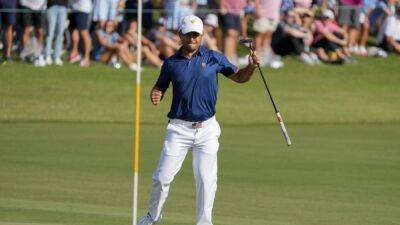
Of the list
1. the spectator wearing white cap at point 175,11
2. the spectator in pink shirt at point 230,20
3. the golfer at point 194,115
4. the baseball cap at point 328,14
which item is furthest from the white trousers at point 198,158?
the baseball cap at point 328,14

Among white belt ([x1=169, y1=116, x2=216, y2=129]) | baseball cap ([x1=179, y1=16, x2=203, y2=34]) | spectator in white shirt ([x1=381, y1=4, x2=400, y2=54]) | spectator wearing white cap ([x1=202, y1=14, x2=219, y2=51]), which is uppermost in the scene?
baseball cap ([x1=179, y1=16, x2=203, y2=34])

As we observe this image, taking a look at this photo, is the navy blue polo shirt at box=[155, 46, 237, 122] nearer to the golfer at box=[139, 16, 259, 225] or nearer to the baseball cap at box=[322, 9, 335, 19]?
the golfer at box=[139, 16, 259, 225]

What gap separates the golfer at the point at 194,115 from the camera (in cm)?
1204

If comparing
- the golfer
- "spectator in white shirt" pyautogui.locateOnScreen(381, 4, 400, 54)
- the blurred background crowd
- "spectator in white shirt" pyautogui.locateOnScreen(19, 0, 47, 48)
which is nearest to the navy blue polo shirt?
the golfer

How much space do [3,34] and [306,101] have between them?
23.4ft

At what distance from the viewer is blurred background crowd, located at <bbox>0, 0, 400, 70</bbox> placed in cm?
2842

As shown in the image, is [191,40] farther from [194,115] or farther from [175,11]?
[175,11]

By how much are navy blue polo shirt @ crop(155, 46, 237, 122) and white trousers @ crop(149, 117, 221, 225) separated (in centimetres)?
11

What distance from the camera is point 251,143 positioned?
73.2 ft

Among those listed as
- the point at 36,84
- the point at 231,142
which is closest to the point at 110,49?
the point at 36,84

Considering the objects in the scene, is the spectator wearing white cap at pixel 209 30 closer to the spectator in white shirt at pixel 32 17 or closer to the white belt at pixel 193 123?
the spectator in white shirt at pixel 32 17

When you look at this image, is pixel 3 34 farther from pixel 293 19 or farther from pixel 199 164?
pixel 199 164

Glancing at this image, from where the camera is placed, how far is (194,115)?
474 inches

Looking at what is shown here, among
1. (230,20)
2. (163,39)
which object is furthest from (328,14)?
(163,39)
